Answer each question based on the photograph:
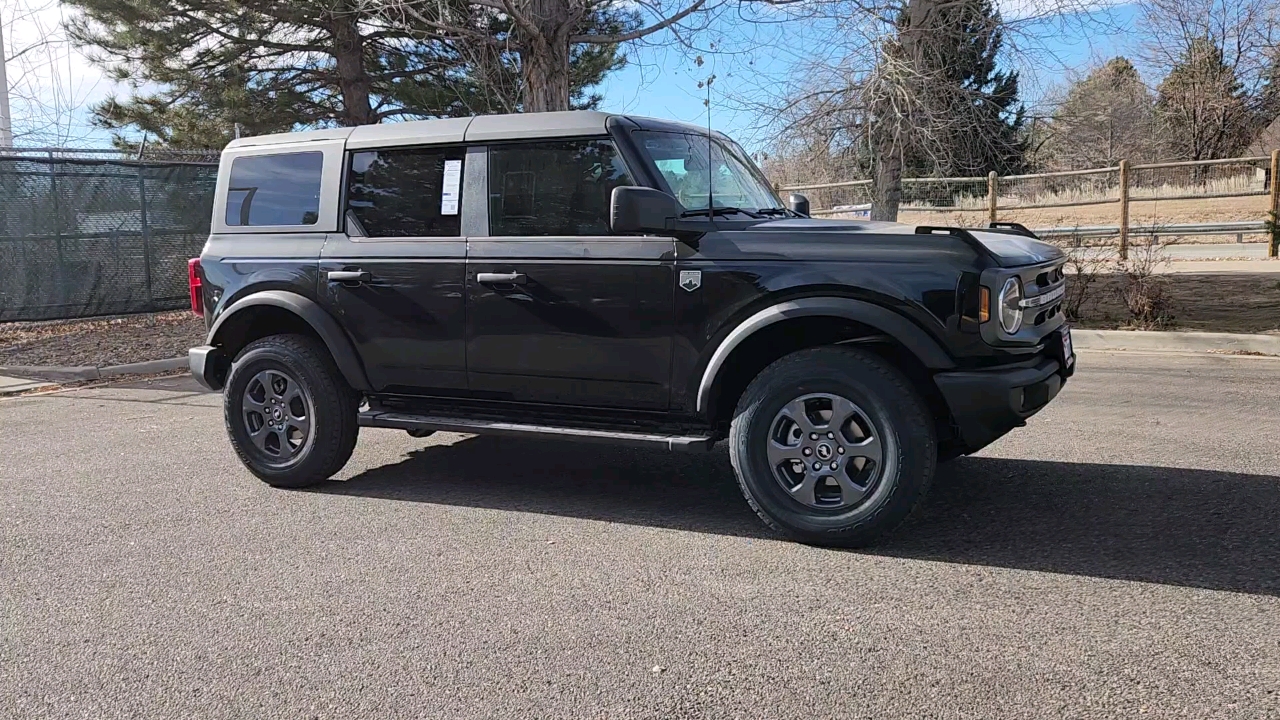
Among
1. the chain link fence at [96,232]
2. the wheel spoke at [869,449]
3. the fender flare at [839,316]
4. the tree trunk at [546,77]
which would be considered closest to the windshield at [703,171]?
the fender flare at [839,316]

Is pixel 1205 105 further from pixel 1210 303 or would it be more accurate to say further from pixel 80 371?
pixel 80 371

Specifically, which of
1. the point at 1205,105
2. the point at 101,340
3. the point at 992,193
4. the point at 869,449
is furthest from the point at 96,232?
the point at 1205,105

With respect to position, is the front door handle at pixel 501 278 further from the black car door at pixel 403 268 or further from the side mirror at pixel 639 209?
the side mirror at pixel 639 209

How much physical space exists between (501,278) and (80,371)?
703cm

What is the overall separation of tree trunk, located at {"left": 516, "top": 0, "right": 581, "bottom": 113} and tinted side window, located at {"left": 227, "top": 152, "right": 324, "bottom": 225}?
259 inches

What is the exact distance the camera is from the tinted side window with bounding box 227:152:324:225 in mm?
5500

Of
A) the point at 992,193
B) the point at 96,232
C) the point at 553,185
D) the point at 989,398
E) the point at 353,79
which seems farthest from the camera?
the point at 992,193

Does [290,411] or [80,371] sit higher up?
[290,411]

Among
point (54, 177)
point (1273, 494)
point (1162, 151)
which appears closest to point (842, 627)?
point (1273, 494)

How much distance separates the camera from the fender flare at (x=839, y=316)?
4.15 m

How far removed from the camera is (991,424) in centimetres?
409

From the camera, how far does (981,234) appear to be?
4.82 metres

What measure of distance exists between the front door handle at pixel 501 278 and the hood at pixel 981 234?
1129 mm

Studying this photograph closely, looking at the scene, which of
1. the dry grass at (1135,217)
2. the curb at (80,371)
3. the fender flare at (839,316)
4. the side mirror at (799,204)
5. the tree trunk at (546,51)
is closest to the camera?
the fender flare at (839,316)
